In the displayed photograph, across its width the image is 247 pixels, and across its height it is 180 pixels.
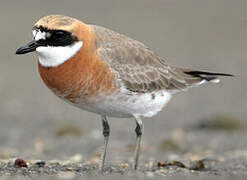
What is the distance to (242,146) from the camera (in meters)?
12.2

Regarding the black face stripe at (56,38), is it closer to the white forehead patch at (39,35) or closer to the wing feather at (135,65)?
the white forehead patch at (39,35)

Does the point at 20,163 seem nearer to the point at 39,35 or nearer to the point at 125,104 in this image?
the point at 125,104

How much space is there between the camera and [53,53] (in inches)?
330

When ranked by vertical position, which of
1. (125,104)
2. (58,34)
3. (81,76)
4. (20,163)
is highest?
(58,34)

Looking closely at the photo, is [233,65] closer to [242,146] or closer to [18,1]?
[242,146]

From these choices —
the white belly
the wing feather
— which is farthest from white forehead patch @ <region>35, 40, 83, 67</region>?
the white belly

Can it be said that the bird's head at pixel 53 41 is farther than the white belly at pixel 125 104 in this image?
No

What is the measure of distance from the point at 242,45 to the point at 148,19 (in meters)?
4.85

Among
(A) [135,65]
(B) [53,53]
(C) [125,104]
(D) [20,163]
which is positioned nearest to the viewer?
(B) [53,53]

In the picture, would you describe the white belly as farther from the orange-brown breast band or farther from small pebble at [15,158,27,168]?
small pebble at [15,158,27,168]

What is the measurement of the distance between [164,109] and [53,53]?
7.75m

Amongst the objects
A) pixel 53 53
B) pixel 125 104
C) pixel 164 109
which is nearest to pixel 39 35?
pixel 53 53

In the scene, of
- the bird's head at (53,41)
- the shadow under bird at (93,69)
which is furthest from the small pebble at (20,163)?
the bird's head at (53,41)

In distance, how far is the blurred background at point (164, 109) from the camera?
40.7 ft
